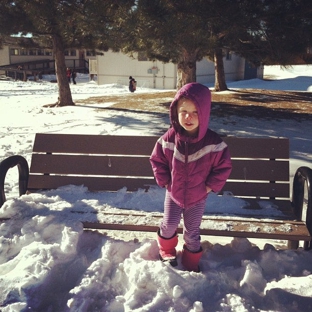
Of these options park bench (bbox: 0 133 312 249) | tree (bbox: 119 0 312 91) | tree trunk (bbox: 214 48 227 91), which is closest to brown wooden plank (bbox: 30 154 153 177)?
park bench (bbox: 0 133 312 249)

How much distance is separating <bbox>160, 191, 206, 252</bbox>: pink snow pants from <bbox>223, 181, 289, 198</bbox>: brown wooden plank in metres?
0.91

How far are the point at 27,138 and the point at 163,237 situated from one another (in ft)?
18.5

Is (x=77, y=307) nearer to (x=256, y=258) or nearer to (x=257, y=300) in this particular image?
(x=257, y=300)

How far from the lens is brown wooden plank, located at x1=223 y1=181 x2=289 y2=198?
3225mm

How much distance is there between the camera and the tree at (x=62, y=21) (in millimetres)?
6777

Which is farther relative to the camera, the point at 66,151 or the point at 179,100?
the point at 66,151

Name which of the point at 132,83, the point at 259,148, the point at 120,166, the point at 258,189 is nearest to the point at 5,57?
the point at 132,83

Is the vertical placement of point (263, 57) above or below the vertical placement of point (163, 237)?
above

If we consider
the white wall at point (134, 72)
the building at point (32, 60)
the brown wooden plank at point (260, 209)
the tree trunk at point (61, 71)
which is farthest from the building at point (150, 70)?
the brown wooden plank at point (260, 209)


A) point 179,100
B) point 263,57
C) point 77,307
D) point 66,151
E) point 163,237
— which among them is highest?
point 263,57

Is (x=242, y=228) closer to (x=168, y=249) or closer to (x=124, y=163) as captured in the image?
(x=168, y=249)

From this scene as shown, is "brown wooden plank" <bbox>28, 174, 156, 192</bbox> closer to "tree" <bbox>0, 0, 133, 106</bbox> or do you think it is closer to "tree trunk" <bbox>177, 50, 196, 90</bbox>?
"tree" <bbox>0, 0, 133, 106</bbox>

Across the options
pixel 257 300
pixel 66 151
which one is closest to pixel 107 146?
pixel 66 151

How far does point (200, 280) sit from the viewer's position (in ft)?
7.77
